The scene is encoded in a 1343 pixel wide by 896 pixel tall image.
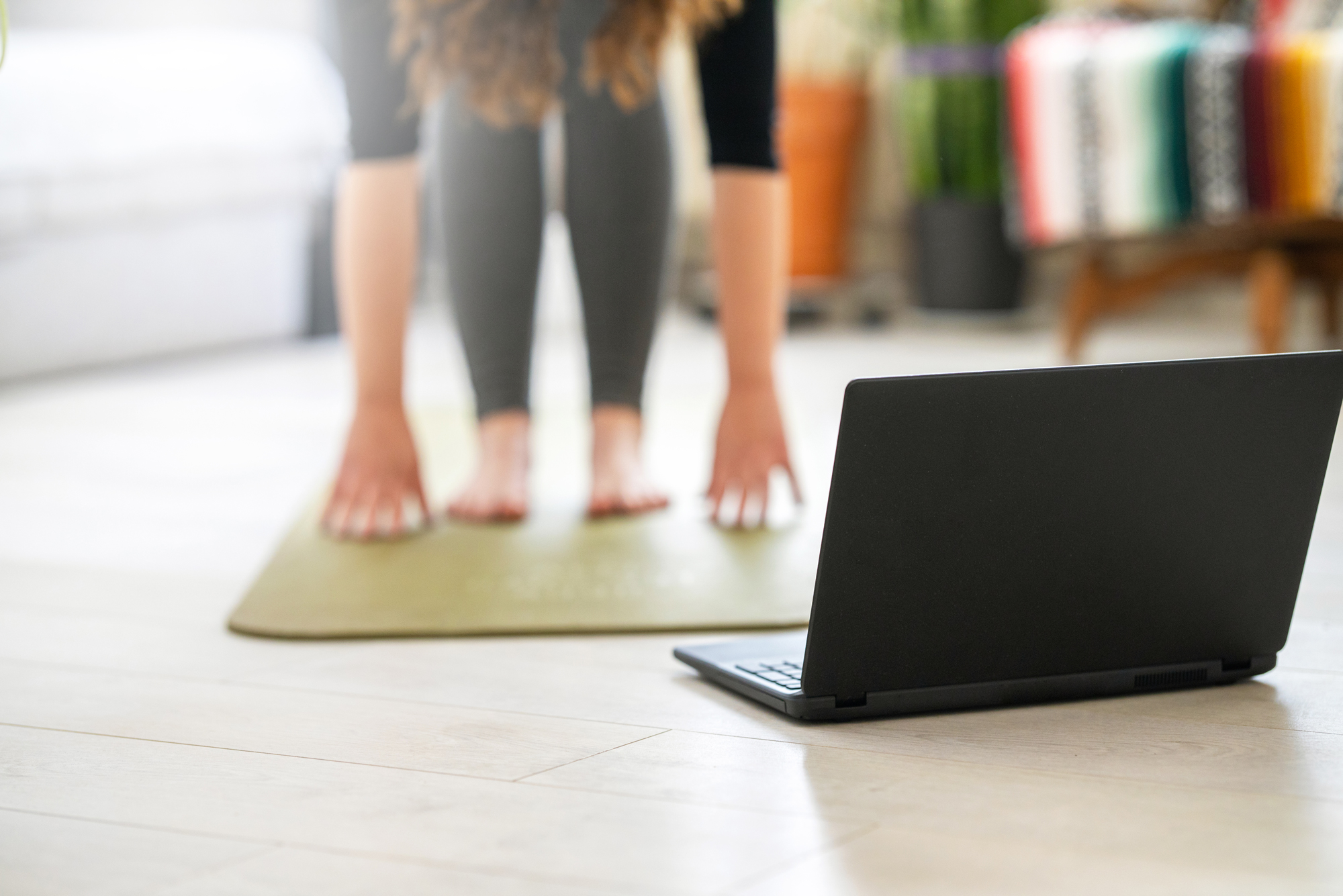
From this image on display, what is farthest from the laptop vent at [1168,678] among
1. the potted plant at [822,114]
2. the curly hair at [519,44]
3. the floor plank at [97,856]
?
the potted plant at [822,114]

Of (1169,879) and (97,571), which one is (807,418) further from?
(1169,879)

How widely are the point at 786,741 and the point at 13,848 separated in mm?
378

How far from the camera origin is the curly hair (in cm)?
136

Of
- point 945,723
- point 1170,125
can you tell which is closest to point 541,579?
point 945,723

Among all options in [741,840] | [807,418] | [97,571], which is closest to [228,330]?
[807,418]

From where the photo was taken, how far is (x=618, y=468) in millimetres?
1446

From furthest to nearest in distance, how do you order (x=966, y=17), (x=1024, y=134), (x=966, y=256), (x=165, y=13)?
(x=165, y=13)
(x=966, y=256)
(x=966, y=17)
(x=1024, y=134)

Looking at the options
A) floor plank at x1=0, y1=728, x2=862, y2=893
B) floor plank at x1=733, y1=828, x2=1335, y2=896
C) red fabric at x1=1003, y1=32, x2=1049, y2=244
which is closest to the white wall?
red fabric at x1=1003, y1=32, x2=1049, y2=244

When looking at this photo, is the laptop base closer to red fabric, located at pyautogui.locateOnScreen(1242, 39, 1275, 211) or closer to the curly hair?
the curly hair

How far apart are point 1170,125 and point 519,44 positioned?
3.89 ft

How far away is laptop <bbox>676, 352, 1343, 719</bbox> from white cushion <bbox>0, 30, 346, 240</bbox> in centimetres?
152

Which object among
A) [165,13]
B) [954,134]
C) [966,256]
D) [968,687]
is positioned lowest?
[966,256]

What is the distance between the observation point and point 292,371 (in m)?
2.62

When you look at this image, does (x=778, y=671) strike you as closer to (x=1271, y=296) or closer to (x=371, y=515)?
(x=371, y=515)
